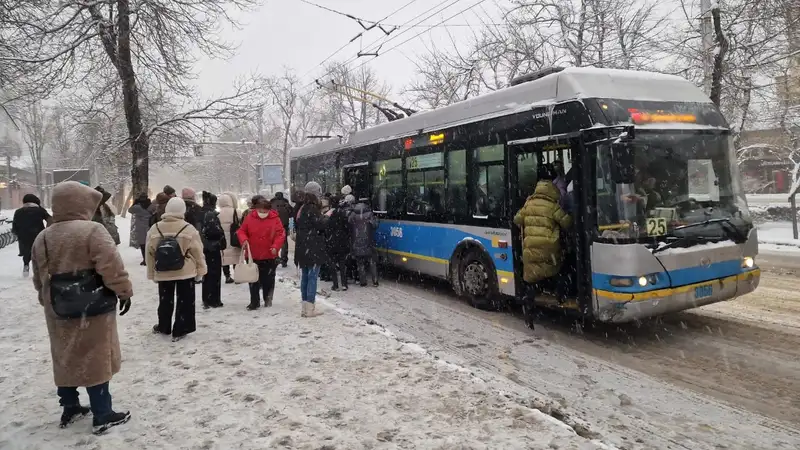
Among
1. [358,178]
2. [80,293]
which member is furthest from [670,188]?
[358,178]

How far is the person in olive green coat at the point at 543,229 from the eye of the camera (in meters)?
6.55

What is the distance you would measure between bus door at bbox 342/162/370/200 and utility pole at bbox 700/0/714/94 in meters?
8.76

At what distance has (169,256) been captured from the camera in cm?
626

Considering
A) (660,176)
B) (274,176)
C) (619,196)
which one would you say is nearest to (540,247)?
(619,196)

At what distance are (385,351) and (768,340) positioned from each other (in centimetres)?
467

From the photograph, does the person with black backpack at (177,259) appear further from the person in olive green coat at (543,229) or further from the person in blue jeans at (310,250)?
the person in olive green coat at (543,229)

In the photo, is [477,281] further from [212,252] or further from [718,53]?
[718,53]

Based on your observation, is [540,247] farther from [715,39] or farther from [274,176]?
[274,176]

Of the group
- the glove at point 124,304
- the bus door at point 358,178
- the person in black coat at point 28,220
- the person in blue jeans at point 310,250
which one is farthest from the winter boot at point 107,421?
the person in black coat at point 28,220

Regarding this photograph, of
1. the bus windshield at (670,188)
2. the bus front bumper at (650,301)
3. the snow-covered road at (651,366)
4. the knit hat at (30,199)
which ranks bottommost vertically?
the snow-covered road at (651,366)

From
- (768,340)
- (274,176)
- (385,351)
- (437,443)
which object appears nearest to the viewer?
(437,443)

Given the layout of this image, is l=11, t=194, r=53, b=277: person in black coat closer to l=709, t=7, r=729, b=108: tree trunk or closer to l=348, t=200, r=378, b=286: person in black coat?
l=348, t=200, r=378, b=286: person in black coat

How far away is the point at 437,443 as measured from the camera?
12.6 feet

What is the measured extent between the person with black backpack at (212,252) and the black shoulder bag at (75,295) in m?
4.11
